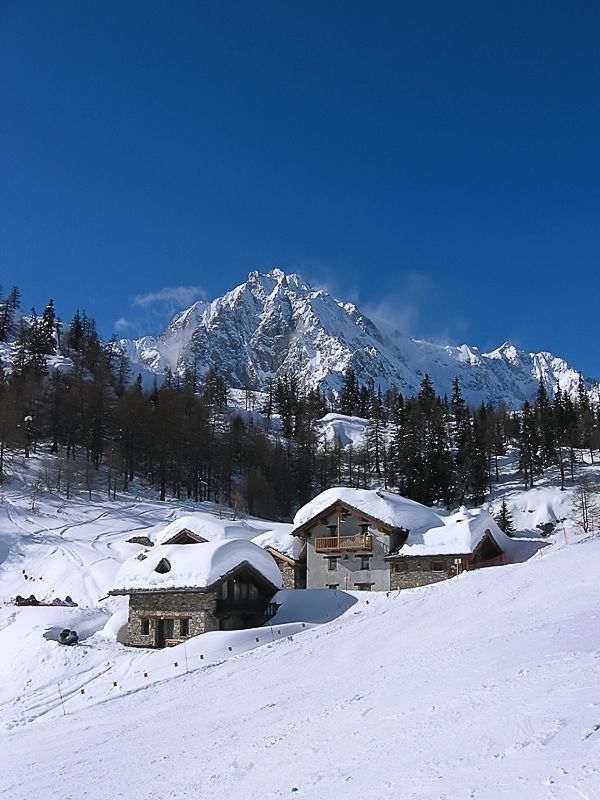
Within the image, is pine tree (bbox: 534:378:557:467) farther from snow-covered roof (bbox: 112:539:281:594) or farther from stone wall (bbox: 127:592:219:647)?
stone wall (bbox: 127:592:219:647)

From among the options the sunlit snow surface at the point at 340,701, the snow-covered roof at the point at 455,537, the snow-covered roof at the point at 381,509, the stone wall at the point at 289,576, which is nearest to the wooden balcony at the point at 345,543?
the snow-covered roof at the point at 381,509

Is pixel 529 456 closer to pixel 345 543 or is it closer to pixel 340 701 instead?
pixel 345 543

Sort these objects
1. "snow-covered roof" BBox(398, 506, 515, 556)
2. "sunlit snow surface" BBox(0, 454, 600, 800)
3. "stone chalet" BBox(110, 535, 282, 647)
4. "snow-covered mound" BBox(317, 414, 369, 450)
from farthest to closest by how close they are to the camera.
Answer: "snow-covered mound" BBox(317, 414, 369, 450) → "snow-covered roof" BBox(398, 506, 515, 556) → "stone chalet" BBox(110, 535, 282, 647) → "sunlit snow surface" BBox(0, 454, 600, 800)

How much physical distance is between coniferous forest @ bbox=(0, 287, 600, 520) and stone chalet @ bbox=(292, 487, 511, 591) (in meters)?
26.7

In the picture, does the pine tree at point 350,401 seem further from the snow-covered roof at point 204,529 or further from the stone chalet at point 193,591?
the stone chalet at point 193,591

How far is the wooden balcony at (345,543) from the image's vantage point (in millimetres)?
47562

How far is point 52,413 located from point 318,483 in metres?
35.5

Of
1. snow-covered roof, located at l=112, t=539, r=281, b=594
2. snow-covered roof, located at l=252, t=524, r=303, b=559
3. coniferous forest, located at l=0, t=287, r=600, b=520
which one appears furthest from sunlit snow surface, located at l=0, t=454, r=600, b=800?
coniferous forest, located at l=0, t=287, r=600, b=520

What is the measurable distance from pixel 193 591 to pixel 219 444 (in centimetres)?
5570

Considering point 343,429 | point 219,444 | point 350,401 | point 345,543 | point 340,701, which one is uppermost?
point 350,401

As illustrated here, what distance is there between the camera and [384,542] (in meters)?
47.5

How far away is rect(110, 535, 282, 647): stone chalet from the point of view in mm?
33688

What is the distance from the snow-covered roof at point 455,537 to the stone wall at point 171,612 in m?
15.3

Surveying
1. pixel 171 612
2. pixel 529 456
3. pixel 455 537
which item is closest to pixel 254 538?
pixel 455 537
